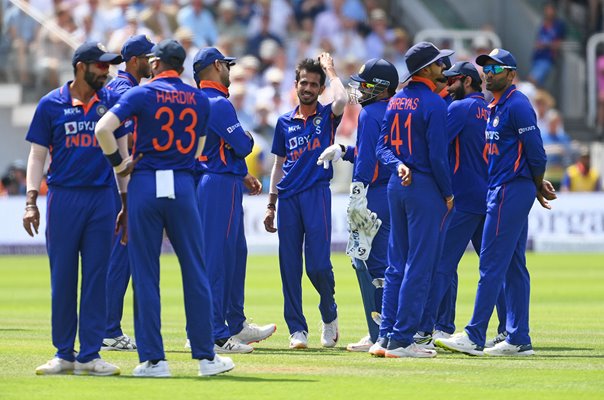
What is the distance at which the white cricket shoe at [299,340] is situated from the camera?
42.7 feet

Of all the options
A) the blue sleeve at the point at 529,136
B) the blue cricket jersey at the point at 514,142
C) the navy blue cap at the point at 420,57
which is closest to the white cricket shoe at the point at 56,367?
the navy blue cap at the point at 420,57

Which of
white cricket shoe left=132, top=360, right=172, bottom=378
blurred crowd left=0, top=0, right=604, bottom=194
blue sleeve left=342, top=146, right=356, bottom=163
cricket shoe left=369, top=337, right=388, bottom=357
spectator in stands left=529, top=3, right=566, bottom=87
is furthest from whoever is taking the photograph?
spectator in stands left=529, top=3, right=566, bottom=87

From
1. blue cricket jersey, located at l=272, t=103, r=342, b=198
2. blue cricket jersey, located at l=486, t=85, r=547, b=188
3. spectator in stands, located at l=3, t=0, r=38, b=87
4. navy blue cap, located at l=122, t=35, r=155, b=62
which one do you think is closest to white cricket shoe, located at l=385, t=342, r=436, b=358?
blue cricket jersey, located at l=486, t=85, r=547, b=188

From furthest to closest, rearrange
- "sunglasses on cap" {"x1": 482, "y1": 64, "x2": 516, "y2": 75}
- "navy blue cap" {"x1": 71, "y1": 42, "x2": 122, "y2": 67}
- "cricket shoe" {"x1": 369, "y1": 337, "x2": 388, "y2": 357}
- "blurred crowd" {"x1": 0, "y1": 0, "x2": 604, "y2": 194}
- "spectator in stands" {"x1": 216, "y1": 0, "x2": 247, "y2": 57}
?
"spectator in stands" {"x1": 216, "y1": 0, "x2": 247, "y2": 57} < "blurred crowd" {"x1": 0, "y1": 0, "x2": 604, "y2": 194} < "sunglasses on cap" {"x1": 482, "y1": 64, "x2": 516, "y2": 75} < "cricket shoe" {"x1": 369, "y1": 337, "x2": 388, "y2": 357} < "navy blue cap" {"x1": 71, "y1": 42, "x2": 122, "y2": 67}

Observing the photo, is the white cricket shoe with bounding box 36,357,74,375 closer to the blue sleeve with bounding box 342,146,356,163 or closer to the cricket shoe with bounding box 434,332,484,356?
the cricket shoe with bounding box 434,332,484,356

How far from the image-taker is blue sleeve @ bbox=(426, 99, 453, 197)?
38.2ft

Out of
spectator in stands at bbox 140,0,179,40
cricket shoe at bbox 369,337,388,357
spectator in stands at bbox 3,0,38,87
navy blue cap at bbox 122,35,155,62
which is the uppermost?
spectator in stands at bbox 140,0,179,40

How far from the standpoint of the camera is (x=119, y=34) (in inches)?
1128

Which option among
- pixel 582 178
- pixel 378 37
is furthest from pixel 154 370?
pixel 378 37

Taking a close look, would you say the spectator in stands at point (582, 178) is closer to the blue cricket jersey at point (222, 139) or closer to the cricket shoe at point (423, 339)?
the cricket shoe at point (423, 339)

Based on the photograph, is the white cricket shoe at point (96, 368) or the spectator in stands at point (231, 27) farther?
the spectator in stands at point (231, 27)

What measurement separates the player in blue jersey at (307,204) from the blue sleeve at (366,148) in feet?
1.41

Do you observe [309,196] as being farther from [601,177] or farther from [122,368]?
[601,177]

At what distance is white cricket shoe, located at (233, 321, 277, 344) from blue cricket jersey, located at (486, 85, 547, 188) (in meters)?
2.45
